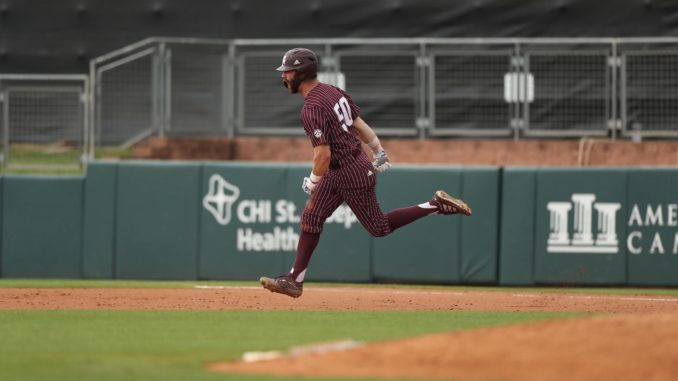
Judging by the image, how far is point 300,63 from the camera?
1038 centimetres

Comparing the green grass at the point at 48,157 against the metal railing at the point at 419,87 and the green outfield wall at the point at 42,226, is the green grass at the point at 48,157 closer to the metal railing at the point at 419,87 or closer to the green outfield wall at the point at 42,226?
→ the metal railing at the point at 419,87

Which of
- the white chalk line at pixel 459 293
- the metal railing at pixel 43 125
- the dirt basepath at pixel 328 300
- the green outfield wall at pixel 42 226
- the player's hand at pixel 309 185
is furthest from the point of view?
the metal railing at pixel 43 125

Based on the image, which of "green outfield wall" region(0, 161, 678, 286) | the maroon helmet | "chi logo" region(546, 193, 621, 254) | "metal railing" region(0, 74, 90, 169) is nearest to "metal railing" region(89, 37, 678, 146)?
"metal railing" region(0, 74, 90, 169)

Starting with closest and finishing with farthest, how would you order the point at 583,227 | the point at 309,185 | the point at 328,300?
the point at 309,185, the point at 328,300, the point at 583,227

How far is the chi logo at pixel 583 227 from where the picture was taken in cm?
1459

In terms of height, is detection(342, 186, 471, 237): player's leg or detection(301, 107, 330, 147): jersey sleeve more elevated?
detection(301, 107, 330, 147): jersey sleeve

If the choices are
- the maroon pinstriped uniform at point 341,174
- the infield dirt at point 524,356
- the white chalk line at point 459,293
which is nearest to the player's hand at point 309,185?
the maroon pinstriped uniform at point 341,174

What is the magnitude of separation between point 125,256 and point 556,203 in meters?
5.22

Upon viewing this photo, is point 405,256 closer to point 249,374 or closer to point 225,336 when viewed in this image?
point 225,336

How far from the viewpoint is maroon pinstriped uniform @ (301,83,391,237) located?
34.1 feet

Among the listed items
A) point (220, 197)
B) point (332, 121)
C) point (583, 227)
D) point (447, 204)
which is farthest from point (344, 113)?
point (583, 227)

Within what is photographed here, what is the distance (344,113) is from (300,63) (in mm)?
553

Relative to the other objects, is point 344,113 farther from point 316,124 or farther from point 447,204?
point 447,204

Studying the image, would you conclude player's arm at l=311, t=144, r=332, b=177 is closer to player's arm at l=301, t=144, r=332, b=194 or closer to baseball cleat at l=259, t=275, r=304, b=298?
player's arm at l=301, t=144, r=332, b=194
